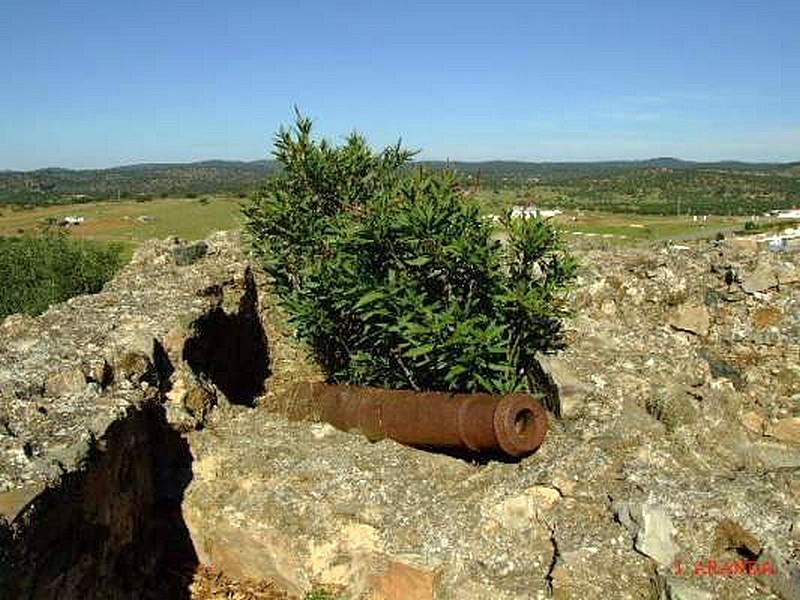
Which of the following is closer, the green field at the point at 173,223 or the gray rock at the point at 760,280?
the gray rock at the point at 760,280

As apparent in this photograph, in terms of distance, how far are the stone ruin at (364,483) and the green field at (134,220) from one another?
1810 inches

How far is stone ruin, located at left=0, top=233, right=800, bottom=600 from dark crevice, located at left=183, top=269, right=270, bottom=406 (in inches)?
4.1

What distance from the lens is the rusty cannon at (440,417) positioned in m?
6.78

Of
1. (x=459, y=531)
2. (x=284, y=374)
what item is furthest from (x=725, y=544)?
(x=284, y=374)

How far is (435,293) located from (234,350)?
4.02 meters

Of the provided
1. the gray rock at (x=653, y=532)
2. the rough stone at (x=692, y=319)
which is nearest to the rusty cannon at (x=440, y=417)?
the gray rock at (x=653, y=532)

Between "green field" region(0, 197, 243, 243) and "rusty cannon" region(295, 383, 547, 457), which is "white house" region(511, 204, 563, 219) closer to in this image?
"rusty cannon" region(295, 383, 547, 457)

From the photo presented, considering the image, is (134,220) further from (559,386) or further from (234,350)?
(559,386)

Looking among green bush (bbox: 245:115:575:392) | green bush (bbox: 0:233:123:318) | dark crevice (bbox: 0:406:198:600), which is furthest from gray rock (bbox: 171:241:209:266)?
green bush (bbox: 0:233:123:318)

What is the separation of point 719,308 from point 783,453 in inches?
108

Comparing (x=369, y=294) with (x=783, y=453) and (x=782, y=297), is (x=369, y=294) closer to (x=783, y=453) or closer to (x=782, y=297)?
(x=783, y=453)

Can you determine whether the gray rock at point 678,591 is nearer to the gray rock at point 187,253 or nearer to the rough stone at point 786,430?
the rough stone at point 786,430

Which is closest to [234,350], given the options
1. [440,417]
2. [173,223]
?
[440,417]

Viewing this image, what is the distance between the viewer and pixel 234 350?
10.8 meters
